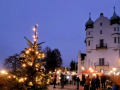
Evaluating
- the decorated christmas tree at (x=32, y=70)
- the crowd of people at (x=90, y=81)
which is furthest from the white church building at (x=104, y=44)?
the decorated christmas tree at (x=32, y=70)

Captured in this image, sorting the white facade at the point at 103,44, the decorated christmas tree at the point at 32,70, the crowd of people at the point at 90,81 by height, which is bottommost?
the crowd of people at the point at 90,81

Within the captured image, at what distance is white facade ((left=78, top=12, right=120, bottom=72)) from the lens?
47.0 metres

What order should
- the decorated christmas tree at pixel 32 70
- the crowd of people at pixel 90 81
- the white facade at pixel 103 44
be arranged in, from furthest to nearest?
the white facade at pixel 103 44
the crowd of people at pixel 90 81
the decorated christmas tree at pixel 32 70

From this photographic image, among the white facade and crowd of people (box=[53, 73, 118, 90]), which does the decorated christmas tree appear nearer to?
crowd of people (box=[53, 73, 118, 90])

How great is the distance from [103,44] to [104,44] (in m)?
0.25

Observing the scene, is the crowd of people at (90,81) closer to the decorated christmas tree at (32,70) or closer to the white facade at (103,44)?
the decorated christmas tree at (32,70)

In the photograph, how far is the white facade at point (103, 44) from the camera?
47.0 metres

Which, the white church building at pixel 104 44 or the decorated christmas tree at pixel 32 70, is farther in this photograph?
the white church building at pixel 104 44

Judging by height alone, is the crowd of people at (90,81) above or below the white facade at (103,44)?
below

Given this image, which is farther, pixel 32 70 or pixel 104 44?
pixel 104 44

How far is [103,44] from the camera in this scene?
158ft

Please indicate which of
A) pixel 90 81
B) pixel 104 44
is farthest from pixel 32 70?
pixel 104 44

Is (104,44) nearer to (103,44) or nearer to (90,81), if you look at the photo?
(103,44)

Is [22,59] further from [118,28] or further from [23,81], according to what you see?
[118,28]
